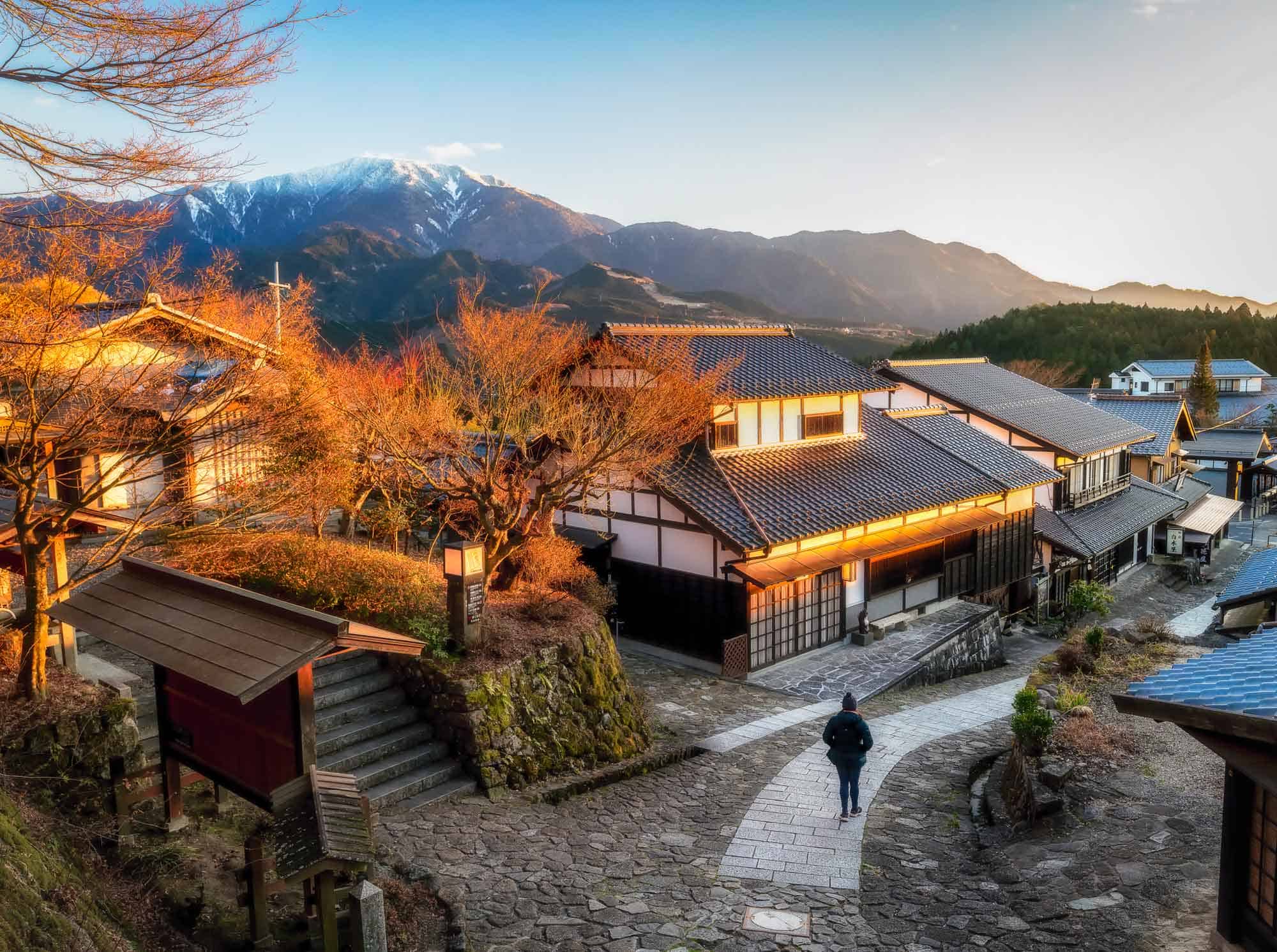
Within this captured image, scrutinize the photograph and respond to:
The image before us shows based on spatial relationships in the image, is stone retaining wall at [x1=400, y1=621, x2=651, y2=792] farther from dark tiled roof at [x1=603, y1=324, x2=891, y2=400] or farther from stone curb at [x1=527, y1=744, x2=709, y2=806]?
dark tiled roof at [x1=603, y1=324, x2=891, y2=400]

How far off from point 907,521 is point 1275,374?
90282 mm

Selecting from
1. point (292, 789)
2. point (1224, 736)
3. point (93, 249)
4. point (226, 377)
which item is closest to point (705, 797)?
point (292, 789)

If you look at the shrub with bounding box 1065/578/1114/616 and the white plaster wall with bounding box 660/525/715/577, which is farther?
the shrub with bounding box 1065/578/1114/616

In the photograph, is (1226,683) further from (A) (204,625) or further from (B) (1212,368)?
(B) (1212,368)

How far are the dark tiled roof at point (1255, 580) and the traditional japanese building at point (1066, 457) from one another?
1229cm

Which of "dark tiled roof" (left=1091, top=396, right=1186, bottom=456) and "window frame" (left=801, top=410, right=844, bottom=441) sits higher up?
"window frame" (left=801, top=410, right=844, bottom=441)

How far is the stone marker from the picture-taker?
632 cm

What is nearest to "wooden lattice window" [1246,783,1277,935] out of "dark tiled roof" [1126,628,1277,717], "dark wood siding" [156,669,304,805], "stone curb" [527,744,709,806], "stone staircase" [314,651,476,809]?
"dark tiled roof" [1126,628,1277,717]

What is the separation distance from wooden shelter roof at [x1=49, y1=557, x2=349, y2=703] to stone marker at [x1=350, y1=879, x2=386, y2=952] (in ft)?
5.71

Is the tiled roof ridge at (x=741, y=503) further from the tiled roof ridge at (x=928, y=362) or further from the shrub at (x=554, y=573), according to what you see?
the tiled roof ridge at (x=928, y=362)

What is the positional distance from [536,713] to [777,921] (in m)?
4.76

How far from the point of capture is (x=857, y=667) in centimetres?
1878

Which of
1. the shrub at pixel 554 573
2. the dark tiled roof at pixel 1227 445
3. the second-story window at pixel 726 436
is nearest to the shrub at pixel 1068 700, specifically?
the shrub at pixel 554 573

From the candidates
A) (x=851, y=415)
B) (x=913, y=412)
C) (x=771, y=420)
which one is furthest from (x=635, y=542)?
(x=913, y=412)
